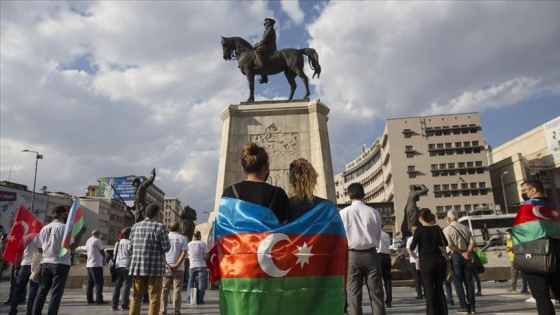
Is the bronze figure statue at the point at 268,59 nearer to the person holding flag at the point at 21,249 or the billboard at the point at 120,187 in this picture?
the person holding flag at the point at 21,249

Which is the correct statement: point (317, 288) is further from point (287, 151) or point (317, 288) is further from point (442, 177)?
point (442, 177)

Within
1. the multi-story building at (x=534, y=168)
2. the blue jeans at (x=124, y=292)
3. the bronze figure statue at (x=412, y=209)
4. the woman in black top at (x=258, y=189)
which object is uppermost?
the multi-story building at (x=534, y=168)

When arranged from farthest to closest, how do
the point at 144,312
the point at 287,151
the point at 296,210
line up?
the point at 287,151 < the point at 144,312 < the point at 296,210

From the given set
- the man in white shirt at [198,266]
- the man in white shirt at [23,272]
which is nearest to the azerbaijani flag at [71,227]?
the man in white shirt at [23,272]

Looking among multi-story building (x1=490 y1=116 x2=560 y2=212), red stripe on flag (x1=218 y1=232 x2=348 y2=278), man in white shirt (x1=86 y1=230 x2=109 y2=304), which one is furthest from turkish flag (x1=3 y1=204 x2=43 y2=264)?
multi-story building (x1=490 y1=116 x2=560 y2=212)

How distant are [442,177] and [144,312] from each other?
7746cm

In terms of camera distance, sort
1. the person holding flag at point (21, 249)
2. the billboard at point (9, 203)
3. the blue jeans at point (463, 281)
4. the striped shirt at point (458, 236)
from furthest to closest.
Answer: the billboard at point (9, 203) < the person holding flag at point (21, 249) < the striped shirt at point (458, 236) < the blue jeans at point (463, 281)

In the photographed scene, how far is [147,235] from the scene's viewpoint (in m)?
5.96

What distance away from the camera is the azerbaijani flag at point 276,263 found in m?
3.28

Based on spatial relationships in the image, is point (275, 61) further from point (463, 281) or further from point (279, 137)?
point (463, 281)

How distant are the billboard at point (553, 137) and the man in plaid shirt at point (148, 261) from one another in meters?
89.5

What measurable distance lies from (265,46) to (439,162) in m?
70.0

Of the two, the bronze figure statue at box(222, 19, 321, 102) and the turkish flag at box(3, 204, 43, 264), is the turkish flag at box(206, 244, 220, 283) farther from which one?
the bronze figure statue at box(222, 19, 321, 102)

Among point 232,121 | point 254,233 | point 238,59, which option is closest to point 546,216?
point 254,233
